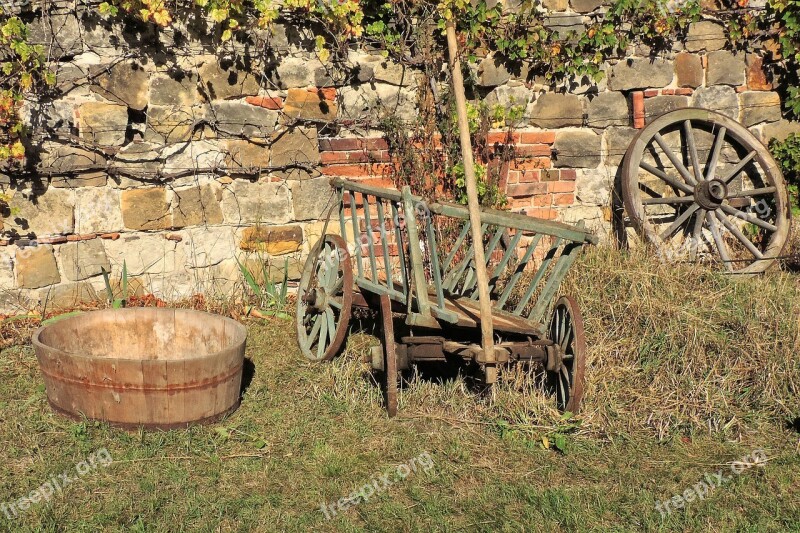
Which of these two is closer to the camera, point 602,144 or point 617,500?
point 617,500

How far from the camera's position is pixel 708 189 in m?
6.21

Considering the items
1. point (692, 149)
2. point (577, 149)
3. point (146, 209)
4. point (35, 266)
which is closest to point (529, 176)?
point (577, 149)

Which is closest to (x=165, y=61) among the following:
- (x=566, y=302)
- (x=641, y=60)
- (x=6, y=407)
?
(x=6, y=407)

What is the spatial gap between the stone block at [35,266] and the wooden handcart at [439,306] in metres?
1.60

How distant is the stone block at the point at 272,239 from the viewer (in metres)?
5.60

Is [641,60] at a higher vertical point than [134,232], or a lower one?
higher

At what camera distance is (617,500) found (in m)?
3.52

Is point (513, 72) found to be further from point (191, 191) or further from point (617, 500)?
point (617, 500)

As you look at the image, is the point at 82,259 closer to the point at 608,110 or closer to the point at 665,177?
the point at 608,110

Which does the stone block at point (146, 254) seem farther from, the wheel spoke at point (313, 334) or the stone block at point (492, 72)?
the stone block at point (492, 72)

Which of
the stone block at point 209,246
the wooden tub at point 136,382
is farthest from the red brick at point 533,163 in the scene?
the wooden tub at point 136,382

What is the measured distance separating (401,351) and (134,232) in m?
2.26

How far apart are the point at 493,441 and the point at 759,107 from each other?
13.1 ft

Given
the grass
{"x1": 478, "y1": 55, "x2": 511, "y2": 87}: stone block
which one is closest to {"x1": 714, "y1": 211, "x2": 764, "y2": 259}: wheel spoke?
the grass
